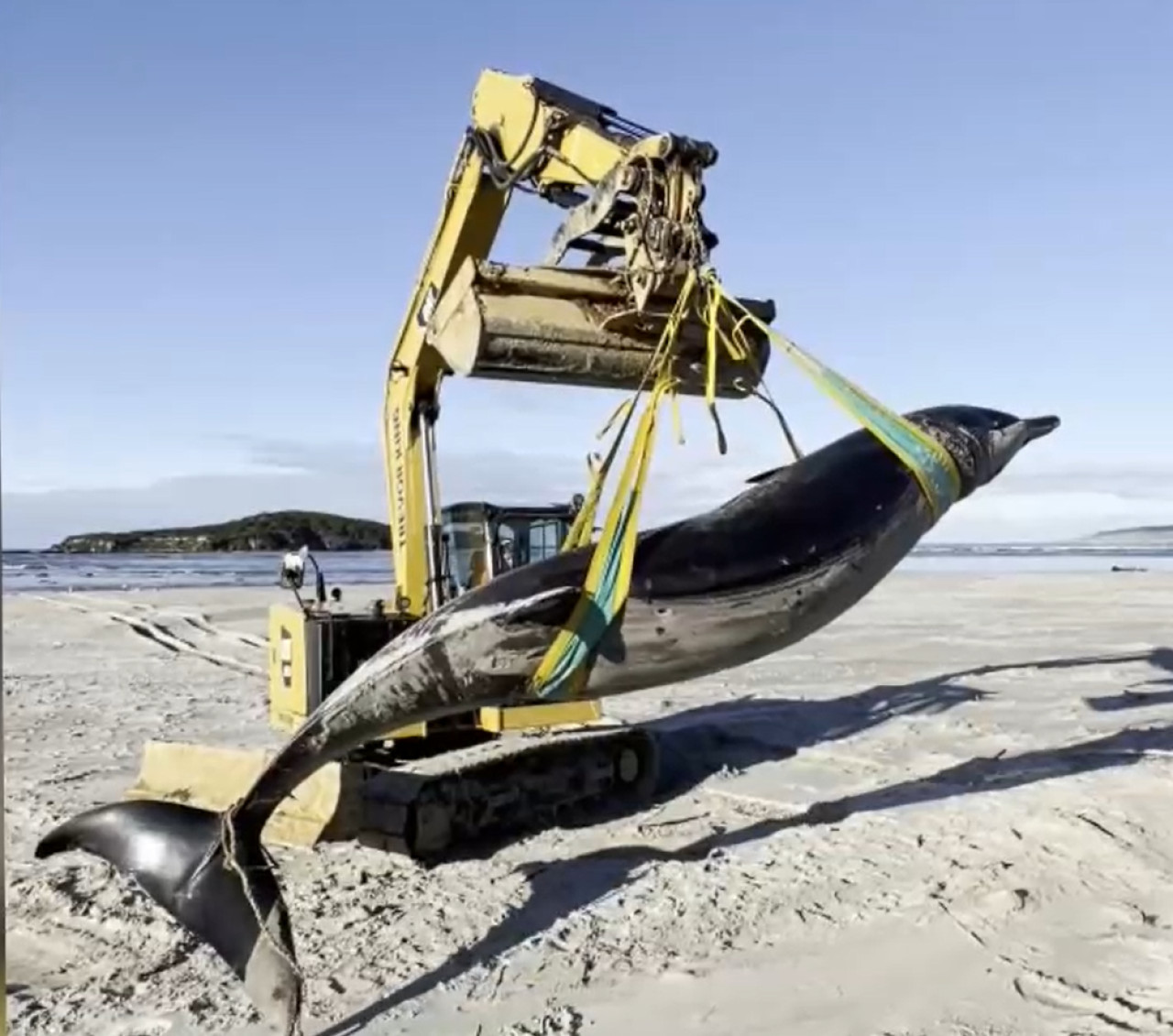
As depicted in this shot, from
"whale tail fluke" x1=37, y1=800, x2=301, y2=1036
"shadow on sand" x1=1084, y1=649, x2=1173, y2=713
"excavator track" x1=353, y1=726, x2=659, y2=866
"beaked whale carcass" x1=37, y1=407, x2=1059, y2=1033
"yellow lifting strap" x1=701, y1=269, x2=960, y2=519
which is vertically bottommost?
"shadow on sand" x1=1084, y1=649, x2=1173, y2=713

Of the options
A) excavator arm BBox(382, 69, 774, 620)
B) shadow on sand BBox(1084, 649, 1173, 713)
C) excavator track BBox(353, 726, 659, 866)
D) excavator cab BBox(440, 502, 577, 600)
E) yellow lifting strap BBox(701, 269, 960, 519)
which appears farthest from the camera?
shadow on sand BBox(1084, 649, 1173, 713)

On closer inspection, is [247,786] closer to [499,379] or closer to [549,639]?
[499,379]

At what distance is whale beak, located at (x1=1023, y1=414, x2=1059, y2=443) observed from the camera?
536 centimetres

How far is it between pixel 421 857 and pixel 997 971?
327 cm

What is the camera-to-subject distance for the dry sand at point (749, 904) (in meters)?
4.61

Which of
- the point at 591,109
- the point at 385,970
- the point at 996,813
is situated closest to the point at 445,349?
the point at 591,109

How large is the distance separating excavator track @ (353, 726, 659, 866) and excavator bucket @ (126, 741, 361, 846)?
0.56 feet

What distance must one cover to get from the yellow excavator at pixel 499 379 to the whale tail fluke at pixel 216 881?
2272 mm

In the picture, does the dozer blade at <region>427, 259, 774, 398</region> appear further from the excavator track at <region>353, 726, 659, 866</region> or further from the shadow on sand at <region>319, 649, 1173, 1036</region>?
the excavator track at <region>353, 726, 659, 866</region>

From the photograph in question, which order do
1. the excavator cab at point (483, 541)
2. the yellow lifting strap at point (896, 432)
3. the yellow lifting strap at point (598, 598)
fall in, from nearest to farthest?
the yellow lifting strap at point (598, 598) → the yellow lifting strap at point (896, 432) → the excavator cab at point (483, 541)

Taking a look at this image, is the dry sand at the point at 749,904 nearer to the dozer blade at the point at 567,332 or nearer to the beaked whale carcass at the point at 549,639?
the beaked whale carcass at the point at 549,639

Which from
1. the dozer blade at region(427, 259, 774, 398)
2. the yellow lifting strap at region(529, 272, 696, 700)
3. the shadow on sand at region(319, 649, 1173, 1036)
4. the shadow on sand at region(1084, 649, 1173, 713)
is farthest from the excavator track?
the shadow on sand at region(1084, 649, 1173, 713)

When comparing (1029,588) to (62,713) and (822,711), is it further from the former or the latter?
(62,713)

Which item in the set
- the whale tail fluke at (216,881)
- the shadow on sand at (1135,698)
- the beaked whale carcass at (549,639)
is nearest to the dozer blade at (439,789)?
the whale tail fluke at (216,881)
